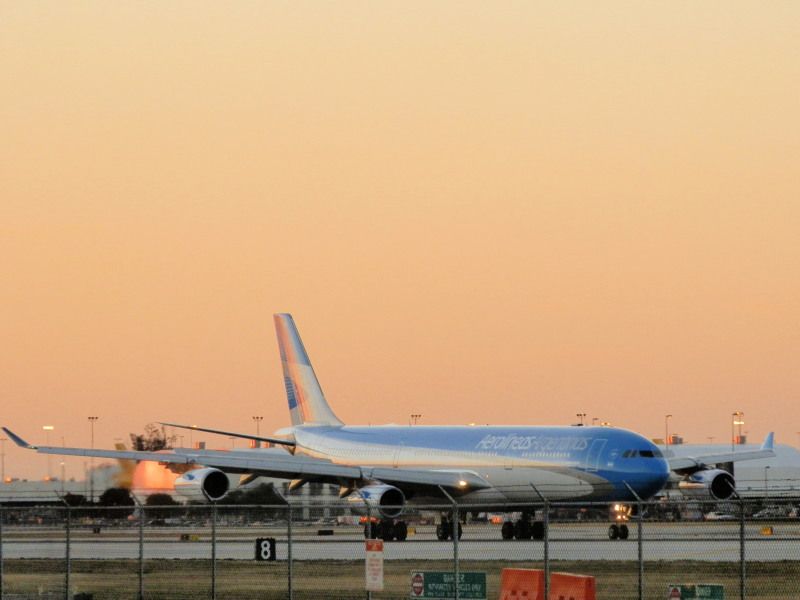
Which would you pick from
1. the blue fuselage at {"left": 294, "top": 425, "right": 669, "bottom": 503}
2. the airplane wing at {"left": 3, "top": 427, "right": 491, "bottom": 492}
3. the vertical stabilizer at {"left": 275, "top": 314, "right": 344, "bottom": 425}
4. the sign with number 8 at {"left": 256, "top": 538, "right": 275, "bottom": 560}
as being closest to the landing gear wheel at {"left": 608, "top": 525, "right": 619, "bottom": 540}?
the blue fuselage at {"left": 294, "top": 425, "right": 669, "bottom": 503}

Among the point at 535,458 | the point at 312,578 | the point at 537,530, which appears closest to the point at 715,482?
the point at 535,458

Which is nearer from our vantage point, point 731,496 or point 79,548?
point 79,548

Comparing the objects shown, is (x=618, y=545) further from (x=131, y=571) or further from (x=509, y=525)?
(x=131, y=571)

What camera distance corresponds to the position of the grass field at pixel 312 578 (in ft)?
101

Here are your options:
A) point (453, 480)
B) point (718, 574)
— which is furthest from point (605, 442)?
point (718, 574)

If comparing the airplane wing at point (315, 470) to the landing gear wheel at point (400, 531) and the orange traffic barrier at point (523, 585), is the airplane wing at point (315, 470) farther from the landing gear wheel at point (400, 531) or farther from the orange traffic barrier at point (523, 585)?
the orange traffic barrier at point (523, 585)

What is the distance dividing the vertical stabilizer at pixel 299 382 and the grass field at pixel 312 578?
80.2ft

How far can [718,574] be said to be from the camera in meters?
34.0

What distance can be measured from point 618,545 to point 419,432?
10320mm

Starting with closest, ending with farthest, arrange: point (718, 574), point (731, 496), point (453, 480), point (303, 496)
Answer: point (718, 574) → point (453, 480) → point (731, 496) → point (303, 496)

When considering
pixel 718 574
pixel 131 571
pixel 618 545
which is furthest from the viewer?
pixel 618 545

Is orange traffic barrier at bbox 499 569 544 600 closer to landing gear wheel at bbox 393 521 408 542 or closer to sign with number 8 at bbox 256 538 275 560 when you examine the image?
sign with number 8 at bbox 256 538 275 560

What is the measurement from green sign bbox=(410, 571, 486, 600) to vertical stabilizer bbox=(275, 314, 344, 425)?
39.8 meters

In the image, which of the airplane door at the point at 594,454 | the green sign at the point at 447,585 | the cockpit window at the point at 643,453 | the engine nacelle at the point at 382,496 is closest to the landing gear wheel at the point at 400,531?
the engine nacelle at the point at 382,496
